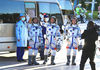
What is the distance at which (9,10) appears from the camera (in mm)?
9812

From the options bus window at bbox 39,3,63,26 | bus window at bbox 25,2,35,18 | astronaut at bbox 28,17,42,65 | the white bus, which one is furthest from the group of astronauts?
bus window at bbox 39,3,63,26

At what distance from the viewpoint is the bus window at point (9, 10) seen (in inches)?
381

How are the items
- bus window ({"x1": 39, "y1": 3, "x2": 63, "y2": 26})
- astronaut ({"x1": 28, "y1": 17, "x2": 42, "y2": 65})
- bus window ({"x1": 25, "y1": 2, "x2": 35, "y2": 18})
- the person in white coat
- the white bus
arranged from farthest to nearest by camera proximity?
1. bus window ({"x1": 39, "y1": 3, "x2": 63, "y2": 26})
2. bus window ({"x1": 25, "y1": 2, "x2": 35, "y2": 18})
3. the white bus
4. the person in white coat
5. astronaut ({"x1": 28, "y1": 17, "x2": 42, "y2": 65})

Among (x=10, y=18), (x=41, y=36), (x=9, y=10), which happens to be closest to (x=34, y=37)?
(x=41, y=36)

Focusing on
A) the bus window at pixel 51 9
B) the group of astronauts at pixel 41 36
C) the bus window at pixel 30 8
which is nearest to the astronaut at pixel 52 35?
the group of astronauts at pixel 41 36

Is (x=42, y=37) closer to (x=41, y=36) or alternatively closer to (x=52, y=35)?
(x=41, y=36)

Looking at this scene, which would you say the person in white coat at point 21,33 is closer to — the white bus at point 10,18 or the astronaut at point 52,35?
the white bus at point 10,18

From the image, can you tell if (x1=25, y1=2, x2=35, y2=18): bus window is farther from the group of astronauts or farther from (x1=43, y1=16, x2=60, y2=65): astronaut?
(x1=43, y1=16, x2=60, y2=65): astronaut

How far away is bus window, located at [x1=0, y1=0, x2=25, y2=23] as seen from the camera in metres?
9.67

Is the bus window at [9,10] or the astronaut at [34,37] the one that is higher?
the bus window at [9,10]

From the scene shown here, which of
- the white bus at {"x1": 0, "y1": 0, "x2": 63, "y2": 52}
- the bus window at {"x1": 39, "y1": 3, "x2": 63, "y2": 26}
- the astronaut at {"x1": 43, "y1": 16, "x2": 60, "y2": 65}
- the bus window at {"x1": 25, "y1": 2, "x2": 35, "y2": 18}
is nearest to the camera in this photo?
the astronaut at {"x1": 43, "y1": 16, "x2": 60, "y2": 65}

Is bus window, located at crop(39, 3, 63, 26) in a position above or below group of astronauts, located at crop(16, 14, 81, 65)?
above

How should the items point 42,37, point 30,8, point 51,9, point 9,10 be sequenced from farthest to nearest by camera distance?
point 51,9, point 30,8, point 9,10, point 42,37

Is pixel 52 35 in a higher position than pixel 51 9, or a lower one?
lower
